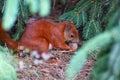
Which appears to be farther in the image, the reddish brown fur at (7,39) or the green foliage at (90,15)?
the green foliage at (90,15)

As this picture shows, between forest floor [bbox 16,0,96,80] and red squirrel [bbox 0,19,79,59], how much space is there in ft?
0.52

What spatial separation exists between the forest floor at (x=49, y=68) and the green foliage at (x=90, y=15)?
0.33m

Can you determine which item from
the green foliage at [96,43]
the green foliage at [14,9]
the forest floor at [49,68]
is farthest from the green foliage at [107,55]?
the forest floor at [49,68]

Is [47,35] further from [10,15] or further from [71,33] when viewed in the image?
[10,15]

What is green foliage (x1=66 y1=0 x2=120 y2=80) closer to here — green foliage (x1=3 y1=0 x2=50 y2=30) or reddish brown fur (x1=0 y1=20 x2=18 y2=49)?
green foliage (x1=3 y1=0 x2=50 y2=30)

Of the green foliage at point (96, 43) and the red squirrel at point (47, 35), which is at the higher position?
the red squirrel at point (47, 35)

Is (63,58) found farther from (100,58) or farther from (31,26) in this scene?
(100,58)

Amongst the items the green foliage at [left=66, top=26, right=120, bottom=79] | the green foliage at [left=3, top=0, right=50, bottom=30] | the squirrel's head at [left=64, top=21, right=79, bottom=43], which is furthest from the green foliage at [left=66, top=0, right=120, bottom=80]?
the squirrel's head at [left=64, top=21, right=79, bottom=43]

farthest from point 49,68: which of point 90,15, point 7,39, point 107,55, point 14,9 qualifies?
point 107,55

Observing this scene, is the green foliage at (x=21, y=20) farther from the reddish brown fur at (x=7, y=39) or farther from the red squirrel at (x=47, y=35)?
the reddish brown fur at (x=7, y=39)

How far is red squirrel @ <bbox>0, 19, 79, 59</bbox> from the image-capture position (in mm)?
4195

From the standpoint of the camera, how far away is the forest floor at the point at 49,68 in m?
3.48

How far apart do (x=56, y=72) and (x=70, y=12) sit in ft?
3.23

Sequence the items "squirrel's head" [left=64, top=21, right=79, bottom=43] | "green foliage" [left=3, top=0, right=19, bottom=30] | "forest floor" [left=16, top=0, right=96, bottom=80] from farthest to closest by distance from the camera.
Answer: "squirrel's head" [left=64, top=21, right=79, bottom=43], "forest floor" [left=16, top=0, right=96, bottom=80], "green foliage" [left=3, top=0, right=19, bottom=30]
